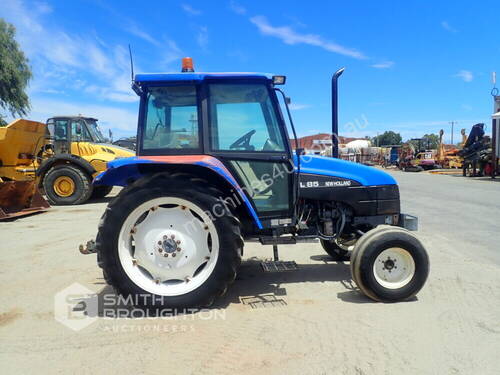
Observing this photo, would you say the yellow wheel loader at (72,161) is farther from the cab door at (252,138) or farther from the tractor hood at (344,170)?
the tractor hood at (344,170)

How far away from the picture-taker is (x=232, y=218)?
3.04 metres

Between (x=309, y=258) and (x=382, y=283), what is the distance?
1.51m

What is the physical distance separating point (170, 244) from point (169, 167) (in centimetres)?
69

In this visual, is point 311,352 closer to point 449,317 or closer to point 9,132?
point 449,317

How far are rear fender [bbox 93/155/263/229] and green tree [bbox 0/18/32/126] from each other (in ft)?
67.8

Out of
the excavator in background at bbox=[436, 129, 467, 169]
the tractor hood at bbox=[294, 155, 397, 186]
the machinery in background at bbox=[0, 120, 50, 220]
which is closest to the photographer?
the tractor hood at bbox=[294, 155, 397, 186]

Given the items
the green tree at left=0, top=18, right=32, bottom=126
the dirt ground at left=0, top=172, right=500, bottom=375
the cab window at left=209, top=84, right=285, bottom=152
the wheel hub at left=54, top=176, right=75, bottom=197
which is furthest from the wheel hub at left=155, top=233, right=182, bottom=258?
the green tree at left=0, top=18, right=32, bottom=126

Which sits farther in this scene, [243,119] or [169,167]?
[243,119]

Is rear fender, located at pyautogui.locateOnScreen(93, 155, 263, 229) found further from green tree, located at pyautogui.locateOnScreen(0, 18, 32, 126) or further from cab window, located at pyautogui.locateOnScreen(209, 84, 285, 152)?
green tree, located at pyautogui.locateOnScreen(0, 18, 32, 126)

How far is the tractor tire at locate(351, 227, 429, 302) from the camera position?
314 cm

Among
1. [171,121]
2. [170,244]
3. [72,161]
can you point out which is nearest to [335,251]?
[170,244]

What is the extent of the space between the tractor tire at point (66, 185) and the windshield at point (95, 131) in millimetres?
1208

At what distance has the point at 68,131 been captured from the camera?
9.91 meters

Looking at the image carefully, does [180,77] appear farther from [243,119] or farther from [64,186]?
[64,186]
